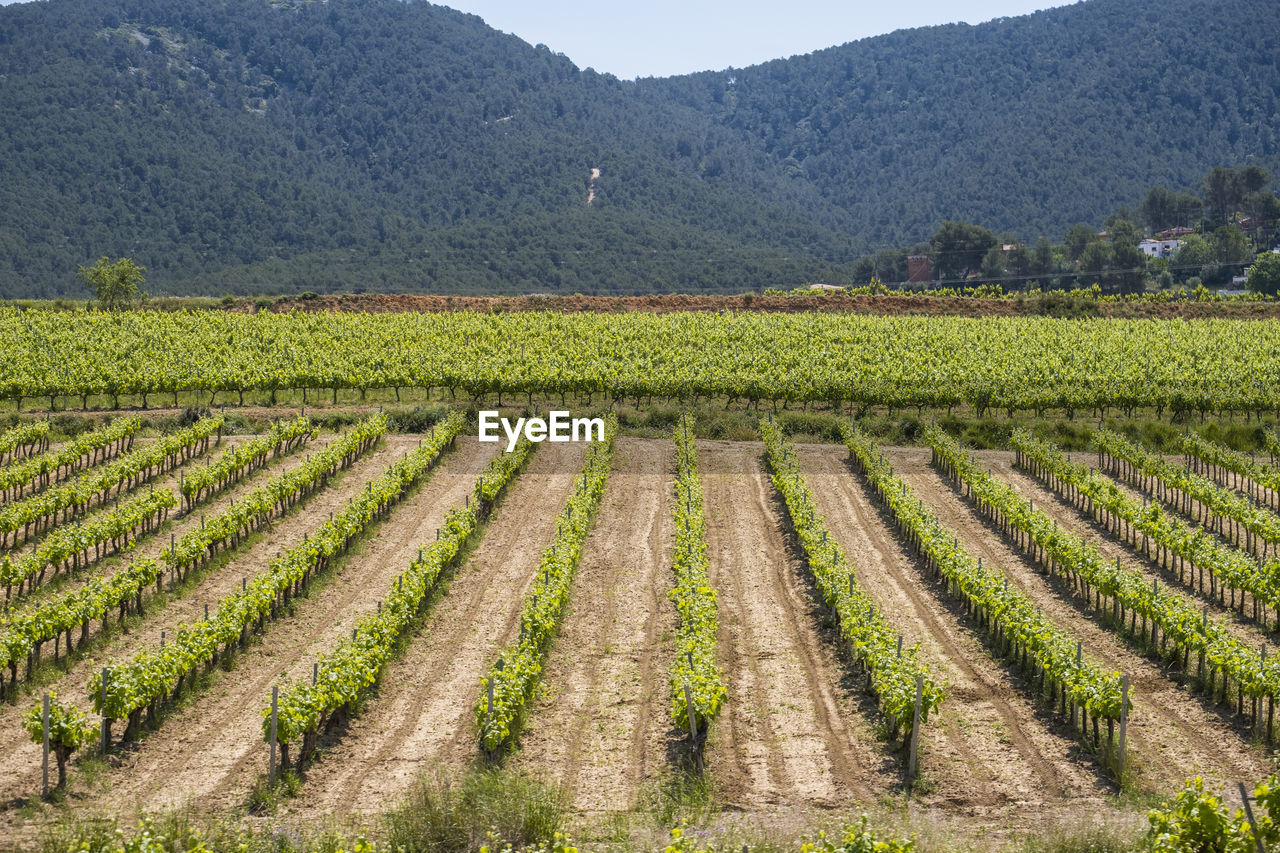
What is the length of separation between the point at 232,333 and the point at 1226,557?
4593 cm

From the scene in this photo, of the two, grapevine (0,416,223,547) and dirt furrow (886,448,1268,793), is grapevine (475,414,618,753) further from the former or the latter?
grapevine (0,416,223,547)

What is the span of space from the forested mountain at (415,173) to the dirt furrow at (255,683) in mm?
110611

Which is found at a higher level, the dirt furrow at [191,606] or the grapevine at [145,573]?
the grapevine at [145,573]

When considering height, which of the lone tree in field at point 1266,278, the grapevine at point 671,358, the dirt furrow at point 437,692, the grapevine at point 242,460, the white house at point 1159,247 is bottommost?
the dirt furrow at point 437,692

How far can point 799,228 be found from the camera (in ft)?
570

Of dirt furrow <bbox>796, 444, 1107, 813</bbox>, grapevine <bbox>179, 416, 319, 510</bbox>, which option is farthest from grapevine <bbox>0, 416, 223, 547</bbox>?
dirt furrow <bbox>796, 444, 1107, 813</bbox>

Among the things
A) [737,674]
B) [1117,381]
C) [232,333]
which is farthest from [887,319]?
[737,674]

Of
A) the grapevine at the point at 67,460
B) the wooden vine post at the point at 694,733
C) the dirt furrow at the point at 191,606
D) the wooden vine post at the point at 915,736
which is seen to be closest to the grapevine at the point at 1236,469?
the wooden vine post at the point at 915,736

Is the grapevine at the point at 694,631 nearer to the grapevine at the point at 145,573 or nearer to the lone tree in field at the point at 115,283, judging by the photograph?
the grapevine at the point at 145,573

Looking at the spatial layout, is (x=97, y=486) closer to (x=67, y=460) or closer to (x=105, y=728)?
(x=67, y=460)

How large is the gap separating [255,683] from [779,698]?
27.1 feet

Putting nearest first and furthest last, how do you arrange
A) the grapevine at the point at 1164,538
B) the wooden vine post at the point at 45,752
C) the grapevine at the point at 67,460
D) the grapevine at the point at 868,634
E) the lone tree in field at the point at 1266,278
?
1. the wooden vine post at the point at 45,752
2. the grapevine at the point at 868,634
3. the grapevine at the point at 1164,538
4. the grapevine at the point at 67,460
5. the lone tree in field at the point at 1266,278

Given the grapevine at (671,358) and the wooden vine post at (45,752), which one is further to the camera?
the grapevine at (671,358)

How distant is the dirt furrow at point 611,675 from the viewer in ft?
55.8
